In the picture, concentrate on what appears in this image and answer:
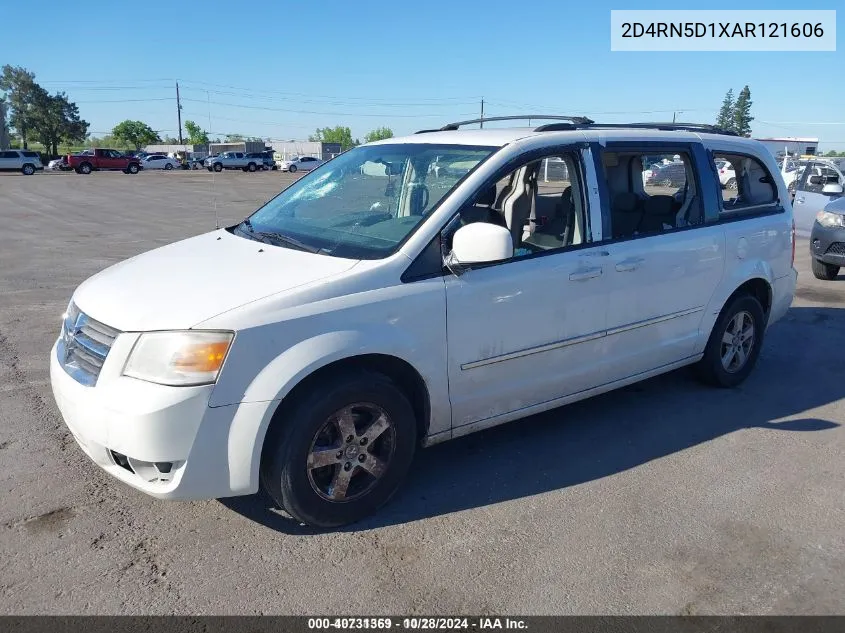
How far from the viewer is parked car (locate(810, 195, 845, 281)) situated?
31.2ft

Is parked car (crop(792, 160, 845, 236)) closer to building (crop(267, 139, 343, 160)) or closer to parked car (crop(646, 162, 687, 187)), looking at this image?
parked car (crop(646, 162, 687, 187))

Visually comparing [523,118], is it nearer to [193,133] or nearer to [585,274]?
[585,274]

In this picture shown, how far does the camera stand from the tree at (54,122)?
87438 mm

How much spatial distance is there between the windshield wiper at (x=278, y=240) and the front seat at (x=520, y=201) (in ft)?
4.44

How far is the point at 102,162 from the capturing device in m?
51.8

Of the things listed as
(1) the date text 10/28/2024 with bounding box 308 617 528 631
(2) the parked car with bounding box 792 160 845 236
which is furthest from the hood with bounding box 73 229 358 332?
(2) the parked car with bounding box 792 160 845 236

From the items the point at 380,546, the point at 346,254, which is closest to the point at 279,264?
the point at 346,254

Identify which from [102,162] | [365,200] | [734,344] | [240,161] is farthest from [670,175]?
[240,161]

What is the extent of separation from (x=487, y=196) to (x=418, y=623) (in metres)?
2.30

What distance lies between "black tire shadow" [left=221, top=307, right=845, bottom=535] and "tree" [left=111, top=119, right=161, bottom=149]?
121 meters

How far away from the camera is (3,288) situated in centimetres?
876

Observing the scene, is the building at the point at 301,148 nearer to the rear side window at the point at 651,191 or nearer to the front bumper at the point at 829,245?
the front bumper at the point at 829,245

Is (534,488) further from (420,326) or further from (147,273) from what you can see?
(147,273)

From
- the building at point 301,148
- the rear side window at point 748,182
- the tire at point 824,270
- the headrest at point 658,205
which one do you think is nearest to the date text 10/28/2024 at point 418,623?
the headrest at point 658,205
